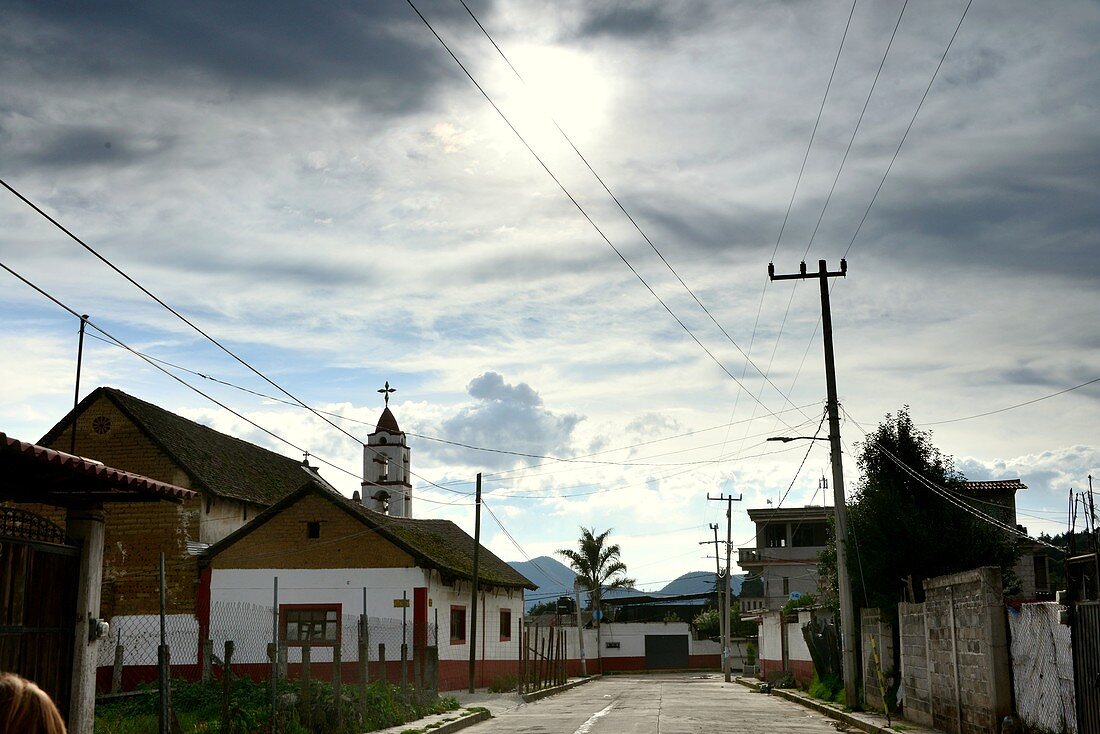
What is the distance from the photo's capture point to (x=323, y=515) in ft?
105

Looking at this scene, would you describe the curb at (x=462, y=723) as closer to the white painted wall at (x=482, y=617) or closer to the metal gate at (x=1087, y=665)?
the white painted wall at (x=482, y=617)

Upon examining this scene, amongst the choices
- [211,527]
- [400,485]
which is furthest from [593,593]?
[211,527]

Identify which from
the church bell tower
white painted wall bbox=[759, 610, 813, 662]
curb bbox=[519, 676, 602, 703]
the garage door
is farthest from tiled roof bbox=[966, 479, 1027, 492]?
the garage door

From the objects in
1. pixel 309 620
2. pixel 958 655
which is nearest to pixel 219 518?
pixel 309 620

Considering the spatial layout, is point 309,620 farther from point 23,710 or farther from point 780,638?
point 23,710

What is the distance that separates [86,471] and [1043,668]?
11.6 meters

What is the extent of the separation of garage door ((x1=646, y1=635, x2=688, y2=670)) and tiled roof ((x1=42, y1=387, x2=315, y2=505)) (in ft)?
121

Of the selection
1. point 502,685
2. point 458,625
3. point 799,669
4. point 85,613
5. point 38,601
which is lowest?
point 502,685

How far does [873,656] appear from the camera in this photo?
2366 centimetres

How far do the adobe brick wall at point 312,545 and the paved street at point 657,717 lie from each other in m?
6.34

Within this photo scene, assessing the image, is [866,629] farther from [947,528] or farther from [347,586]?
[347,586]

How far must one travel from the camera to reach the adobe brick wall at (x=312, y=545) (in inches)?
1241

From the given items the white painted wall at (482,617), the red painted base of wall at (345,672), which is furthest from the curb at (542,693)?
the white painted wall at (482,617)

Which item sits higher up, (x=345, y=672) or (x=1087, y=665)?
(x=1087, y=665)
